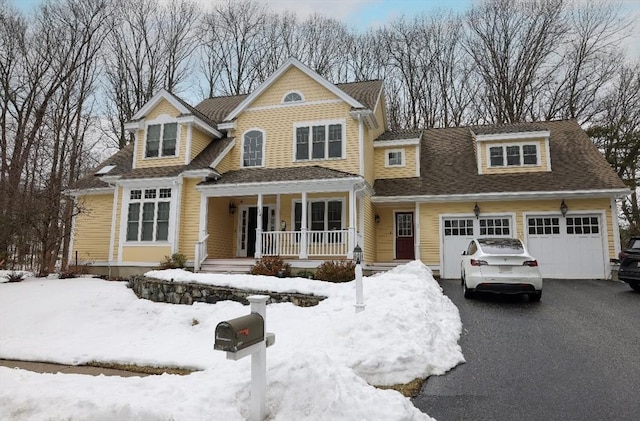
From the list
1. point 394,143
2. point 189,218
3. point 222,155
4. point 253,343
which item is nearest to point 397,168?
point 394,143

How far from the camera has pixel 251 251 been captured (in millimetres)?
16234

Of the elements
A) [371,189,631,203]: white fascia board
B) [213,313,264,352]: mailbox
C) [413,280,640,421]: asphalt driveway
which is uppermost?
[371,189,631,203]: white fascia board

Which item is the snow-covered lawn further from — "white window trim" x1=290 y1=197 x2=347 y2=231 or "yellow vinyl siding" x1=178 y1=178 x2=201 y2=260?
"white window trim" x1=290 y1=197 x2=347 y2=231

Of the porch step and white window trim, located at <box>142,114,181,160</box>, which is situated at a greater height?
white window trim, located at <box>142,114,181,160</box>

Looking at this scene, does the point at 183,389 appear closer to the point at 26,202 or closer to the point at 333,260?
the point at 333,260

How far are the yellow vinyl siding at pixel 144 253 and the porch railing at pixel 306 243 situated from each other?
12.4 feet

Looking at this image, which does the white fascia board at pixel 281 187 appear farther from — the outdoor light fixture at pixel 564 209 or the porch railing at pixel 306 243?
the outdoor light fixture at pixel 564 209

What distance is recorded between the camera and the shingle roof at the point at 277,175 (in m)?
13.7

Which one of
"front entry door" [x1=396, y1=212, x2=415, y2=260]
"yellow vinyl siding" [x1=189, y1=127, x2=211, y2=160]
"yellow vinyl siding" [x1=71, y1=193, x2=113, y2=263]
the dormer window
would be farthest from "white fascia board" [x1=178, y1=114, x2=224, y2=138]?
"front entry door" [x1=396, y1=212, x2=415, y2=260]

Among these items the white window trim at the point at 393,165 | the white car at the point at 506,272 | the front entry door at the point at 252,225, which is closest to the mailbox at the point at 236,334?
the white car at the point at 506,272

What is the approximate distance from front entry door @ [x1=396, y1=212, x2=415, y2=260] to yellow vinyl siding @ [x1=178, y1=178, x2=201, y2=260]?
7.84 m

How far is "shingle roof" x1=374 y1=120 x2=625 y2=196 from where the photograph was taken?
14438 mm

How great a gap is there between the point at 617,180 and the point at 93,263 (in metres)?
19.7

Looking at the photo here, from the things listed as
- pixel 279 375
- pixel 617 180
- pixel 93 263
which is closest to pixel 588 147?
pixel 617 180
